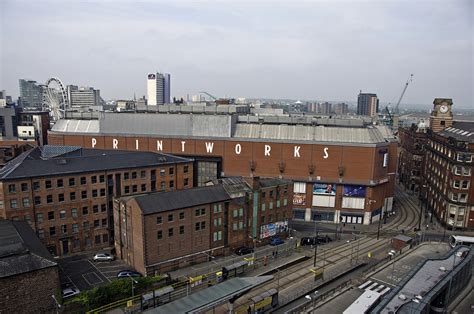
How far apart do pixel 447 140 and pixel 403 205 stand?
24786 millimetres

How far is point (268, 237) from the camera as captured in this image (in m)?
71.4

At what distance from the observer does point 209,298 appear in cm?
3556

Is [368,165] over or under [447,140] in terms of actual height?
under

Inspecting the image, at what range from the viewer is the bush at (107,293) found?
1741 inches

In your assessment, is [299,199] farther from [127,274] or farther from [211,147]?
[127,274]

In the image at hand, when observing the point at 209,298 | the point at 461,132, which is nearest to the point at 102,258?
the point at 209,298

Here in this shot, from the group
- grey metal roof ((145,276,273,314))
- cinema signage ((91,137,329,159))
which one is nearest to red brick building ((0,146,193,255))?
cinema signage ((91,137,329,159))

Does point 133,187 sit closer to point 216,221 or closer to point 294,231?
point 216,221

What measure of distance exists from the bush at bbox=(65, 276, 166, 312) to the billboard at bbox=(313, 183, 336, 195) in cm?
4993

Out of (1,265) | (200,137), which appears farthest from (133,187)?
(1,265)

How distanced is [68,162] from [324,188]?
192 ft

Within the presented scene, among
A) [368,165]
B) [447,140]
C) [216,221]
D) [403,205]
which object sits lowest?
[403,205]

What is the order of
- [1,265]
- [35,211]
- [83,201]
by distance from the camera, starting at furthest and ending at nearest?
[83,201], [35,211], [1,265]

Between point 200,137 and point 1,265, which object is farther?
point 200,137
